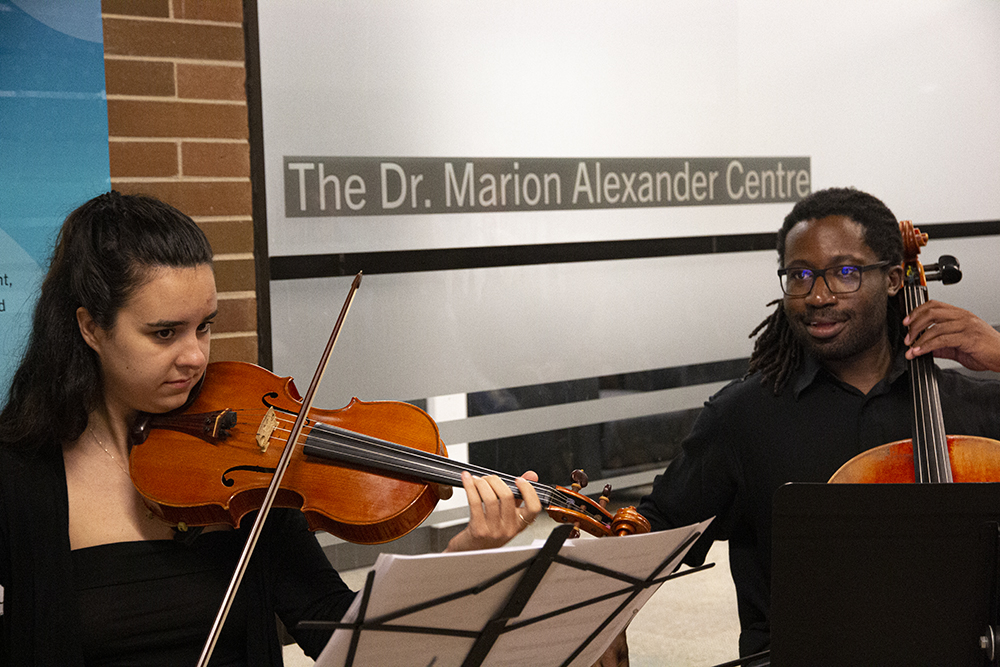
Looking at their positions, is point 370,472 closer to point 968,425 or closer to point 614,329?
point 968,425

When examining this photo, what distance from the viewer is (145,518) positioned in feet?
5.28

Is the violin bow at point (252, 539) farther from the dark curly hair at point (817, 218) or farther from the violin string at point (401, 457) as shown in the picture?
the dark curly hair at point (817, 218)

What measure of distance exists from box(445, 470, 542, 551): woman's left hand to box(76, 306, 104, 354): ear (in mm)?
608

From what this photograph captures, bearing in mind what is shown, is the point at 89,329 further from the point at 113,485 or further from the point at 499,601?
the point at 499,601

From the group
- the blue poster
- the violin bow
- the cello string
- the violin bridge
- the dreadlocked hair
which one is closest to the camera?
the violin bow

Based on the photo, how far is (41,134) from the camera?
2.22 metres

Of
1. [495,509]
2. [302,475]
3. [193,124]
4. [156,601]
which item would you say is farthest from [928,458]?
[193,124]

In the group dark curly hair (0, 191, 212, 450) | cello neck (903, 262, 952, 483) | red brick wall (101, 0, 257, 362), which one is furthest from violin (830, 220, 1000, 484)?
red brick wall (101, 0, 257, 362)

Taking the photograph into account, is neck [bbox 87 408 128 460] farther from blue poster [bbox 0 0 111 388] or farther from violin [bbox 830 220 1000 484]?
violin [bbox 830 220 1000 484]

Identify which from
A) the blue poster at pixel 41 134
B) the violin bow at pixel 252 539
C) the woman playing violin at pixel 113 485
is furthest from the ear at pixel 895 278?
the blue poster at pixel 41 134

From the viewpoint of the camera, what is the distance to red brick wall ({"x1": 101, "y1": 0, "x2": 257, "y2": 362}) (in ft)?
7.48

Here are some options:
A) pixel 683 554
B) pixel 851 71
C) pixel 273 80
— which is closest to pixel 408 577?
pixel 683 554

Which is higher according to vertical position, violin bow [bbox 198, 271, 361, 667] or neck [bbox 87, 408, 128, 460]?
neck [bbox 87, 408, 128, 460]

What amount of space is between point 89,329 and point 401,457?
53 cm
